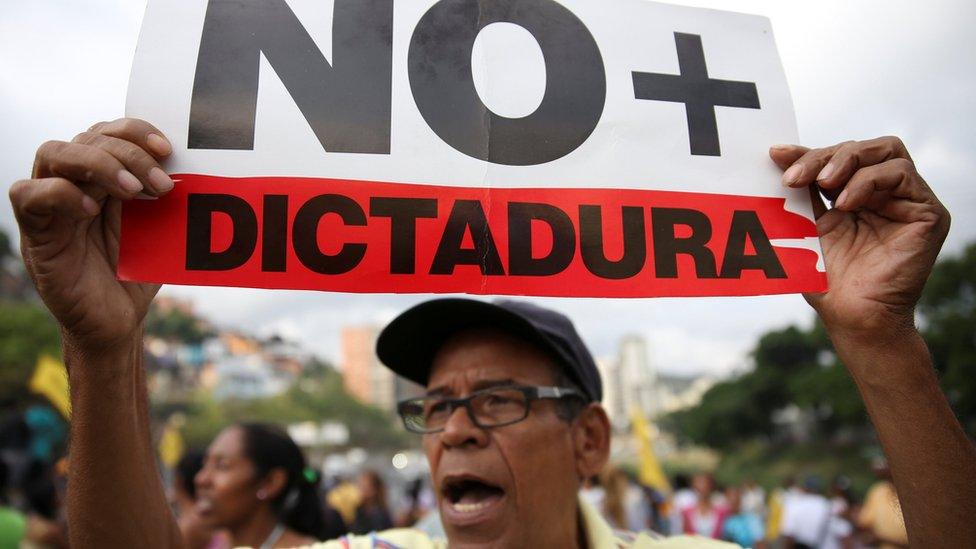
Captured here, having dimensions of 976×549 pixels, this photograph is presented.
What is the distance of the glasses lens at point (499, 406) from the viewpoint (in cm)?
217

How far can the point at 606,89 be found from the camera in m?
1.85

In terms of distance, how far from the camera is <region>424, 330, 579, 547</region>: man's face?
2.05 metres

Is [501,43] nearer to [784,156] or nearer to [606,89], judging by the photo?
[606,89]

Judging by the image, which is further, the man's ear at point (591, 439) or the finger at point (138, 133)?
the man's ear at point (591, 439)

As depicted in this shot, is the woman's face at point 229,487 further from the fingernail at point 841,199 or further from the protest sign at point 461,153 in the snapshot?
the fingernail at point 841,199

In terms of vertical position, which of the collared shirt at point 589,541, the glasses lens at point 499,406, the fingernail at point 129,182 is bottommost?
the collared shirt at point 589,541

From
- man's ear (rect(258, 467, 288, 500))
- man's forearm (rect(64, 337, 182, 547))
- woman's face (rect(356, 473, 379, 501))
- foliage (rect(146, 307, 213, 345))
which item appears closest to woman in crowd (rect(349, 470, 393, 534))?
woman's face (rect(356, 473, 379, 501))

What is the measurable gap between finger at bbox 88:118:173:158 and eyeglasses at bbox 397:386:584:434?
1.10 m

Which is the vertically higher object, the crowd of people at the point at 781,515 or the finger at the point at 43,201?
the finger at the point at 43,201

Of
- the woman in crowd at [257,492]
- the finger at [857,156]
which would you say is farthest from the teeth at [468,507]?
the woman in crowd at [257,492]

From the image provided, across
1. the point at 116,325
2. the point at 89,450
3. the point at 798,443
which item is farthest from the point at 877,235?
the point at 798,443

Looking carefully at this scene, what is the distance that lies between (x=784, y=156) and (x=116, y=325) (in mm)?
1684

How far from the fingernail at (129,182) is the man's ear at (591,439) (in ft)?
5.05

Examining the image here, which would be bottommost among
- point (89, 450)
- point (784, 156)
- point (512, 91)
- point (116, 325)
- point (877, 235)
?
point (89, 450)
